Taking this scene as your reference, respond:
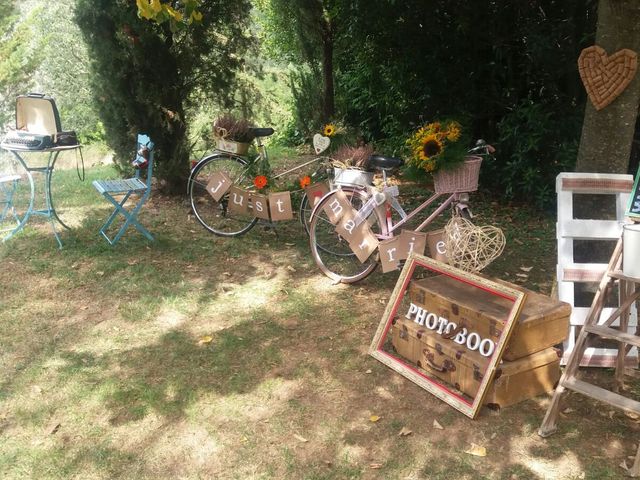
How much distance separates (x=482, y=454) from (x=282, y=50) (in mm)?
11535

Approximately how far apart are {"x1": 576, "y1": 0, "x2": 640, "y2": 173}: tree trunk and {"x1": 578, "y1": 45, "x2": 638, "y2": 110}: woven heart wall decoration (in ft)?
0.24

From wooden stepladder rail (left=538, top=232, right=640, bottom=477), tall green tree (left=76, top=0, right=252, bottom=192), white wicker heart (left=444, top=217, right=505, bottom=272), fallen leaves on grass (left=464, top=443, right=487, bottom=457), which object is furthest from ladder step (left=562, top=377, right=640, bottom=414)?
tall green tree (left=76, top=0, right=252, bottom=192)

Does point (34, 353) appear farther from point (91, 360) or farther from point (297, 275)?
point (297, 275)

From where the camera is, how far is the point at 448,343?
132 inches

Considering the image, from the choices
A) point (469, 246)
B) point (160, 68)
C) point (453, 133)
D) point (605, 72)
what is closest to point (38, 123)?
point (160, 68)

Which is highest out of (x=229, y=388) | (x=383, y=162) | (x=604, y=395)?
(x=383, y=162)

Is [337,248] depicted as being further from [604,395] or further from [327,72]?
[327,72]

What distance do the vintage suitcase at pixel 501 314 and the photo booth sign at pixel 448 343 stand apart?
0.03ft

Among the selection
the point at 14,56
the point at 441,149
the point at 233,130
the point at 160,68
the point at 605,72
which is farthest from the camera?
the point at 14,56

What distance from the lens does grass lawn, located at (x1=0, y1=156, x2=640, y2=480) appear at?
281 centimetres

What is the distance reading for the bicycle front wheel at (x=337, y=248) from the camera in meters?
4.77

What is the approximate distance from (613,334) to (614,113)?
1.68 metres

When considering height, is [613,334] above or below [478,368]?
above

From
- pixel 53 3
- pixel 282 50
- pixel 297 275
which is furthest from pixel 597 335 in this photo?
pixel 53 3
